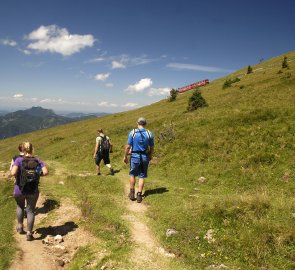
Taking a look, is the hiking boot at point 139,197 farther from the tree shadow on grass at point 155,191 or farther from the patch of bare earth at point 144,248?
→ the patch of bare earth at point 144,248

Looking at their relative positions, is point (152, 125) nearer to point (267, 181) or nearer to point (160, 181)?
point (160, 181)

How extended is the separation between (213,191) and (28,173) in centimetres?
874

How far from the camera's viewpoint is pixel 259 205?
32.5ft

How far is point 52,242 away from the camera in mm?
9719

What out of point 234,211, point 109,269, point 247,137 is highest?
point 247,137

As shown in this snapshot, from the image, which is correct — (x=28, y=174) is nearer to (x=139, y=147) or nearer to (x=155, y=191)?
(x=139, y=147)

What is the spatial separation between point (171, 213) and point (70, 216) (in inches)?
151

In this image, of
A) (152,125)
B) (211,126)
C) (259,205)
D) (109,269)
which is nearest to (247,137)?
(211,126)

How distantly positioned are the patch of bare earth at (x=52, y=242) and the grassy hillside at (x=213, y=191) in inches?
14.4

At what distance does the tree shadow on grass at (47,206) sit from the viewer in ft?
40.7

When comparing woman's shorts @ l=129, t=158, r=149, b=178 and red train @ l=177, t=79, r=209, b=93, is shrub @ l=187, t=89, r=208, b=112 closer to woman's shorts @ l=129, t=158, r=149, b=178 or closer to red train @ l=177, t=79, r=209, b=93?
woman's shorts @ l=129, t=158, r=149, b=178

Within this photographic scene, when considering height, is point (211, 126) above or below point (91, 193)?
above

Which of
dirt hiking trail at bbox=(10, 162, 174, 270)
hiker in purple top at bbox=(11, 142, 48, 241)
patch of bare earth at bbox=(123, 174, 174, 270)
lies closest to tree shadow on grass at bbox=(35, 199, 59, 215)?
dirt hiking trail at bbox=(10, 162, 174, 270)

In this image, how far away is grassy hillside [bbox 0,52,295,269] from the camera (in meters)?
8.30
